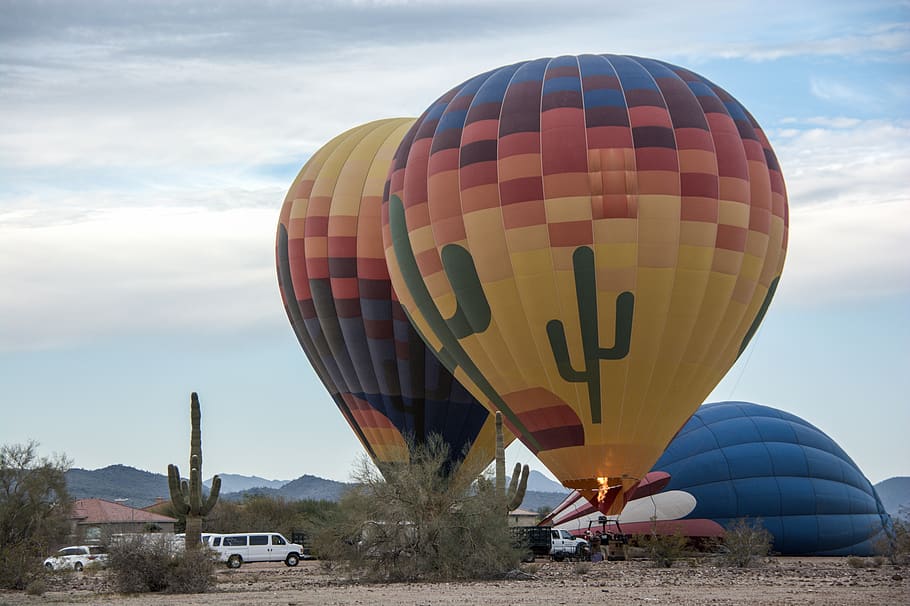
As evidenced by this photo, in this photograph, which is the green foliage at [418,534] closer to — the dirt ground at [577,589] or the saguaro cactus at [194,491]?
the dirt ground at [577,589]

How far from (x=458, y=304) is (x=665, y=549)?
877 cm

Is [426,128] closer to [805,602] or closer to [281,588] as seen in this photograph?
[281,588]

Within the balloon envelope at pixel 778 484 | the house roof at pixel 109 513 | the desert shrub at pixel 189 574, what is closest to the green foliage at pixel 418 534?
the desert shrub at pixel 189 574

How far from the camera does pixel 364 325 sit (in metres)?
32.7

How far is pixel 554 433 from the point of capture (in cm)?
2712

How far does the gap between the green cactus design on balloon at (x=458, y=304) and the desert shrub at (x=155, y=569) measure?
7.76 meters

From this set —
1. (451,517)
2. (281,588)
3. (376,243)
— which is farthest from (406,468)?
(376,243)

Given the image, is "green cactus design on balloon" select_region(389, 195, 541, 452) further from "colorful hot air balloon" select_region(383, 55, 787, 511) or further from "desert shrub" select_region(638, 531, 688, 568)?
"desert shrub" select_region(638, 531, 688, 568)

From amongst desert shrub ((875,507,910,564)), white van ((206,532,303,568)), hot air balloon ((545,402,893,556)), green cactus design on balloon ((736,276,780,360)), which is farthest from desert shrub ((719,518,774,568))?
white van ((206,532,303,568))

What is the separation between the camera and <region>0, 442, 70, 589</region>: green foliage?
2408 cm

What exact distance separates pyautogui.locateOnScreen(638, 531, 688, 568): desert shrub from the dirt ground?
3.87 ft

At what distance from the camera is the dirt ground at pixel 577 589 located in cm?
1877

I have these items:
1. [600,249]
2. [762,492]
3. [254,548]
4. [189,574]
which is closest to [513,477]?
[600,249]

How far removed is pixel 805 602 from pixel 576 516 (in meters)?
21.0
